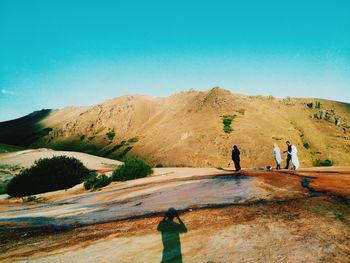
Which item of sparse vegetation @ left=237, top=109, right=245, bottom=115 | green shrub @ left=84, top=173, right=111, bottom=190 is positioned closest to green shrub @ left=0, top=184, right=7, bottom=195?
green shrub @ left=84, top=173, right=111, bottom=190

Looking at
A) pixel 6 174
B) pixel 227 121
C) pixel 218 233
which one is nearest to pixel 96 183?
pixel 6 174

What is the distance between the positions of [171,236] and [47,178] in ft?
70.9

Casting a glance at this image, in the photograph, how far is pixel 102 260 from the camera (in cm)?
560

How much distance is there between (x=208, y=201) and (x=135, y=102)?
255 feet

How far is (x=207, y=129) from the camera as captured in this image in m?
53.4

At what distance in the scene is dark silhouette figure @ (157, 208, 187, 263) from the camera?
5.35 m

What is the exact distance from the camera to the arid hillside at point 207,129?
156 ft

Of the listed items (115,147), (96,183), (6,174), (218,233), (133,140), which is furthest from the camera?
(115,147)

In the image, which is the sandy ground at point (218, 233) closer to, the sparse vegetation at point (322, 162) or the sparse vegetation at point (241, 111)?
the sparse vegetation at point (322, 162)

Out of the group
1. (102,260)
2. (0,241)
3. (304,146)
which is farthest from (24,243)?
(304,146)

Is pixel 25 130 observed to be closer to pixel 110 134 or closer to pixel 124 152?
pixel 110 134

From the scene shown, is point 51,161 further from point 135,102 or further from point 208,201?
point 135,102

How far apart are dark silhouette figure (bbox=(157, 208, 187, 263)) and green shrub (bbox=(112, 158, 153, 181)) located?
1564cm

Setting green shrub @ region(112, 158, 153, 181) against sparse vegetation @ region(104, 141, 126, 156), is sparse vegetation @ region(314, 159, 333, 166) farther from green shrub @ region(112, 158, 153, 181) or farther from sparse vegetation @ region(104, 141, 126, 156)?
sparse vegetation @ region(104, 141, 126, 156)
